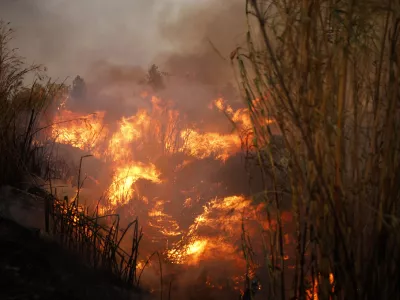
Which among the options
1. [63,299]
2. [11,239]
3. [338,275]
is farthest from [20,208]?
[338,275]

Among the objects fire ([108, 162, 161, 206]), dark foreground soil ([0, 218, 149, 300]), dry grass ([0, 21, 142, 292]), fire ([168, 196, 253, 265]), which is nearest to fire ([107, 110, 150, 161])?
fire ([108, 162, 161, 206])

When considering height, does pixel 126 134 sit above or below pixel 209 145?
above

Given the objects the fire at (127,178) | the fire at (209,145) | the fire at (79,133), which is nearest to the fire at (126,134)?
Answer: the fire at (79,133)

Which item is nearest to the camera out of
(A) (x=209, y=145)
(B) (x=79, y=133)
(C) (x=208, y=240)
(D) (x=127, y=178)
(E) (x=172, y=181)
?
(C) (x=208, y=240)

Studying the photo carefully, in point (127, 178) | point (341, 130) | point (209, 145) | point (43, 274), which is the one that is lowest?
point (43, 274)

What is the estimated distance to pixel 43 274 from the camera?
7.11 ft

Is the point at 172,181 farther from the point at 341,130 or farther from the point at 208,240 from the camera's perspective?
the point at 341,130

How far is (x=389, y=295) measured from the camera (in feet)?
4.34

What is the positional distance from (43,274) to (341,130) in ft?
6.31

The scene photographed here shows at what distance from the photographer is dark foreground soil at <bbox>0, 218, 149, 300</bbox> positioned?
1.97m

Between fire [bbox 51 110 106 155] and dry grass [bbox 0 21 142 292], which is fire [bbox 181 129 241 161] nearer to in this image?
fire [bbox 51 110 106 155]

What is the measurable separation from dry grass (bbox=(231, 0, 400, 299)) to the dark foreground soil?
59.9 inches

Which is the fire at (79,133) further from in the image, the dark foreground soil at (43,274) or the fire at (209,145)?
the fire at (209,145)

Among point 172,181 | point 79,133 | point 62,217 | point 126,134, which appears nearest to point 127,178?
point 172,181
